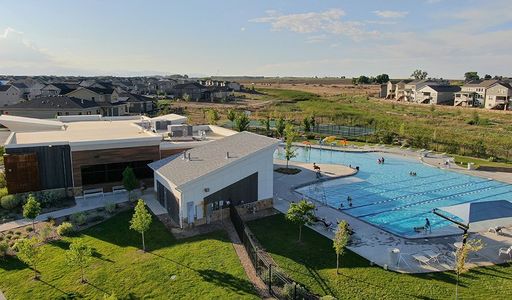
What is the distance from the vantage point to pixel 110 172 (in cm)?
2877

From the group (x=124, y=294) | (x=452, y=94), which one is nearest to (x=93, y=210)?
(x=124, y=294)

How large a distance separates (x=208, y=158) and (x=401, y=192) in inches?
676

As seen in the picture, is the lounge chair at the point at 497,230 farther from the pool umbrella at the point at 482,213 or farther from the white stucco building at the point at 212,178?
the white stucco building at the point at 212,178

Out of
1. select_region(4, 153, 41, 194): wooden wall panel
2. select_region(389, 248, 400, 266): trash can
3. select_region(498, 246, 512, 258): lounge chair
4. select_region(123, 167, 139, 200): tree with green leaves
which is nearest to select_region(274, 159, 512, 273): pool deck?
select_region(389, 248, 400, 266): trash can

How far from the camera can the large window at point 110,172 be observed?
92.4ft

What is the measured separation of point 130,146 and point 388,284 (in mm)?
20542

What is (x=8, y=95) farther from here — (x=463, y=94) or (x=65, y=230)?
(x=463, y=94)

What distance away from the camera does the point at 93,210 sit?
25.2 m

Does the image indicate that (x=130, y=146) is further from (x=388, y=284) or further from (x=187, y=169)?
(x=388, y=284)

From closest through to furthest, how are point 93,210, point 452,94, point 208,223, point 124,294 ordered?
point 124,294
point 208,223
point 93,210
point 452,94

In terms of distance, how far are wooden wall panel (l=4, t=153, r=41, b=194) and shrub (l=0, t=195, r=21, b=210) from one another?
1006mm

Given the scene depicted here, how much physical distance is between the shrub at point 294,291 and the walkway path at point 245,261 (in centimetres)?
78

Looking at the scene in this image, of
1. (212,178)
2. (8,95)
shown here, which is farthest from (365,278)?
(8,95)

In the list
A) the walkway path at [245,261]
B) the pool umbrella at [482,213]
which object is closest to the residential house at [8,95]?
the walkway path at [245,261]
